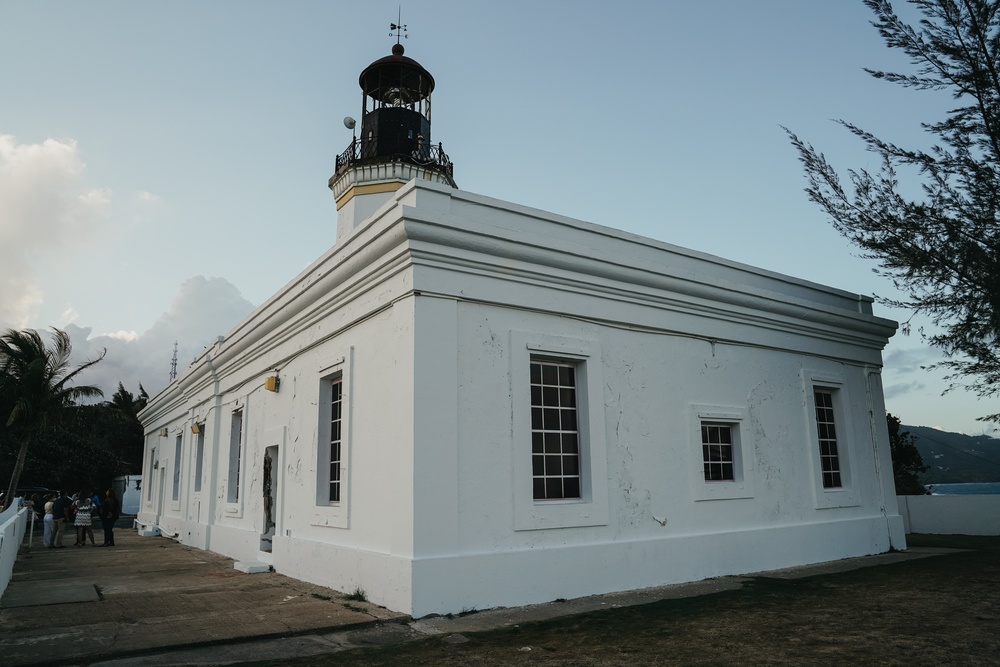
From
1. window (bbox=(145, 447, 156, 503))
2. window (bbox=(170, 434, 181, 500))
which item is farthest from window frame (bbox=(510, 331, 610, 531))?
window (bbox=(145, 447, 156, 503))

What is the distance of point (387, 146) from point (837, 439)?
488 inches

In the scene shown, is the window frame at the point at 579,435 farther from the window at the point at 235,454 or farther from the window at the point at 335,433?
the window at the point at 235,454

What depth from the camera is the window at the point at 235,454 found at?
13.7 meters

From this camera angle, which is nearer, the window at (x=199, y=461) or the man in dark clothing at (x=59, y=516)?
the window at (x=199, y=461)

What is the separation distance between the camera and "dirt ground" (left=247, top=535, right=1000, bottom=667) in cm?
527

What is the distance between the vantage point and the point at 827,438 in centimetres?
1198

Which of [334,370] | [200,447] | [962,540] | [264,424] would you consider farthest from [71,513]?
[962,540]

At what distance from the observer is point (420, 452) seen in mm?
7211

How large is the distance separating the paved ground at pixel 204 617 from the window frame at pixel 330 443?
2.99ft

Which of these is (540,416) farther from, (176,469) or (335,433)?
(176,469)

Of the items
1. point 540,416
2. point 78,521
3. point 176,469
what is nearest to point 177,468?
point 176,469

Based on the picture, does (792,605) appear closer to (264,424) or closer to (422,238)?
(422,238)

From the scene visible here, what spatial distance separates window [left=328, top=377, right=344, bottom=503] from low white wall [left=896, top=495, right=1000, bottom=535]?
13378 millimetres

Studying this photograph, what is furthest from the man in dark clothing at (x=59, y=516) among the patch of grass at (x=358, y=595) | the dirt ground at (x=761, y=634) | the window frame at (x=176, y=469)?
the dirt ground at (x=761, y=634)
